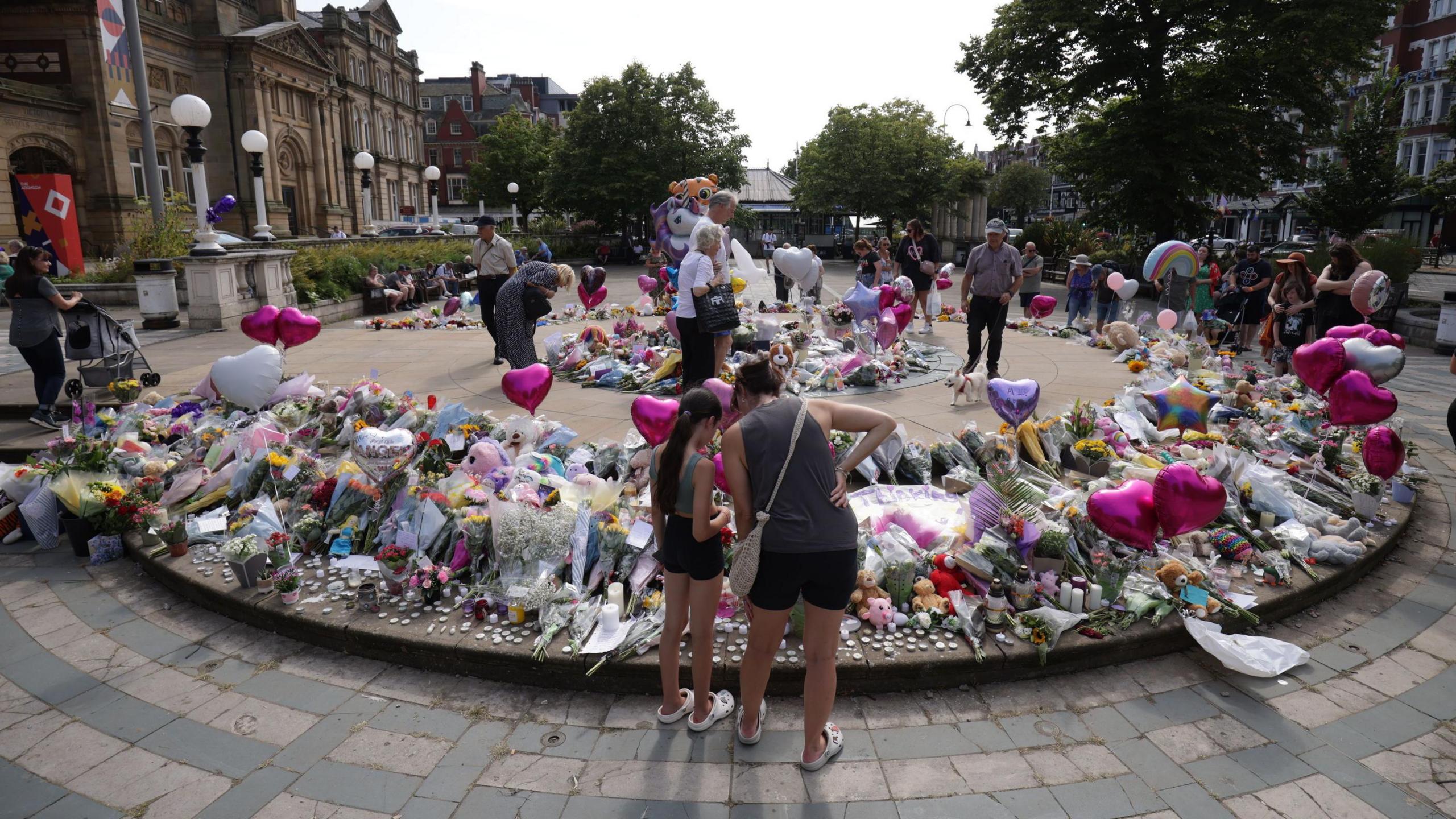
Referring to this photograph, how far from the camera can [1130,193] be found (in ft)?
69.9

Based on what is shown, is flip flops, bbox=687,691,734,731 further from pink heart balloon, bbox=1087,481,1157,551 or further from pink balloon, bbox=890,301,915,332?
pink balloon, bbox=890,301,915,332

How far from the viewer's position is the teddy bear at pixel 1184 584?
3.93m

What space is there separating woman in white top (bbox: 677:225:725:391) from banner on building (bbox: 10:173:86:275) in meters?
17.1

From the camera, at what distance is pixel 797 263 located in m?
10.2

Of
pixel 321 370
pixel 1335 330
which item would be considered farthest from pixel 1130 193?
pixel 321 370

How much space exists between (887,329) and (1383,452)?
4706 mm

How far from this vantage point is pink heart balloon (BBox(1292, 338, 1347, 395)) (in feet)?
18.5

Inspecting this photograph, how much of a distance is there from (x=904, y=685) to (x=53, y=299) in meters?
7.56

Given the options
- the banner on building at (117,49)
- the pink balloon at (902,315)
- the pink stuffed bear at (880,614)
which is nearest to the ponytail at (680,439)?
the pink stuffed bear at (880,614)

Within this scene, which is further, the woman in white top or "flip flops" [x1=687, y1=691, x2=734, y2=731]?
the woman in white top

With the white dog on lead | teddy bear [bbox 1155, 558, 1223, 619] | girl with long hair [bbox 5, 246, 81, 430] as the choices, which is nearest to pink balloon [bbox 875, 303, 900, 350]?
the white dog on lead

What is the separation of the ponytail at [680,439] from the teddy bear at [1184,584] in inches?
106

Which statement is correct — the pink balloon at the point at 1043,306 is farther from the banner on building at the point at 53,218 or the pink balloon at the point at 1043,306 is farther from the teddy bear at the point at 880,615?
the banner on building at the point at 53,218

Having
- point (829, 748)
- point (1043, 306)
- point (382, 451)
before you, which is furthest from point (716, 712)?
point (1043, 306)
